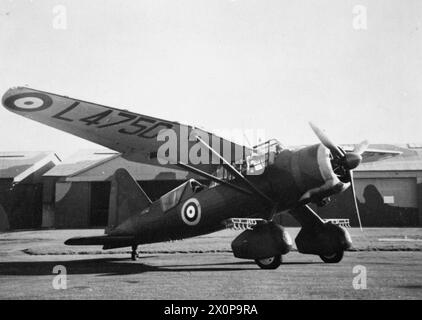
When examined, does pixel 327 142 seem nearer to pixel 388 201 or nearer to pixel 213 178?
pixel 213 178

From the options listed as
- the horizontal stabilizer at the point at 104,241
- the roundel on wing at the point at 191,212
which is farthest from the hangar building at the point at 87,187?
the roundel on wing at the point at 191,212

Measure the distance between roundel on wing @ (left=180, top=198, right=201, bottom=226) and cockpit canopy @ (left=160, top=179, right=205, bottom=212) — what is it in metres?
0.24

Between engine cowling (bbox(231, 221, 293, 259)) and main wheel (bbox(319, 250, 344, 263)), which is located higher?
engine cowling (bbox(231, 221, 293, 259))

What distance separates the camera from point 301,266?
943 cm

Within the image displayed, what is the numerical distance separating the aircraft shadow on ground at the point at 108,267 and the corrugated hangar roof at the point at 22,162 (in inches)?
1021

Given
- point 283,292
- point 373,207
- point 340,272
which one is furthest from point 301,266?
point 373,207

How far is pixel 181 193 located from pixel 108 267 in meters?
2.38

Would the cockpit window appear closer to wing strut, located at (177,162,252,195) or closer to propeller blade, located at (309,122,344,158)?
wing strut, located at (177,162,252,195)

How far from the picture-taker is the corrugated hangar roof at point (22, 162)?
3531cm

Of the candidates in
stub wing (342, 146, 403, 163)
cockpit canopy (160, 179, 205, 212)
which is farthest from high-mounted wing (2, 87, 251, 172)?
stub wing (342, 146, 403, 163)

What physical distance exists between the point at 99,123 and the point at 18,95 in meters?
1.66

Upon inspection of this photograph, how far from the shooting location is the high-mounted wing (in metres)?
8.06

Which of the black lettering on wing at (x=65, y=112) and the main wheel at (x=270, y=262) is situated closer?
the black lettering on wing at (x=65, y=112)

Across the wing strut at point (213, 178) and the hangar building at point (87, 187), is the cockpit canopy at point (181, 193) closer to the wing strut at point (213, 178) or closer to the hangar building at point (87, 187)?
the wing strut at point (213, 178)
